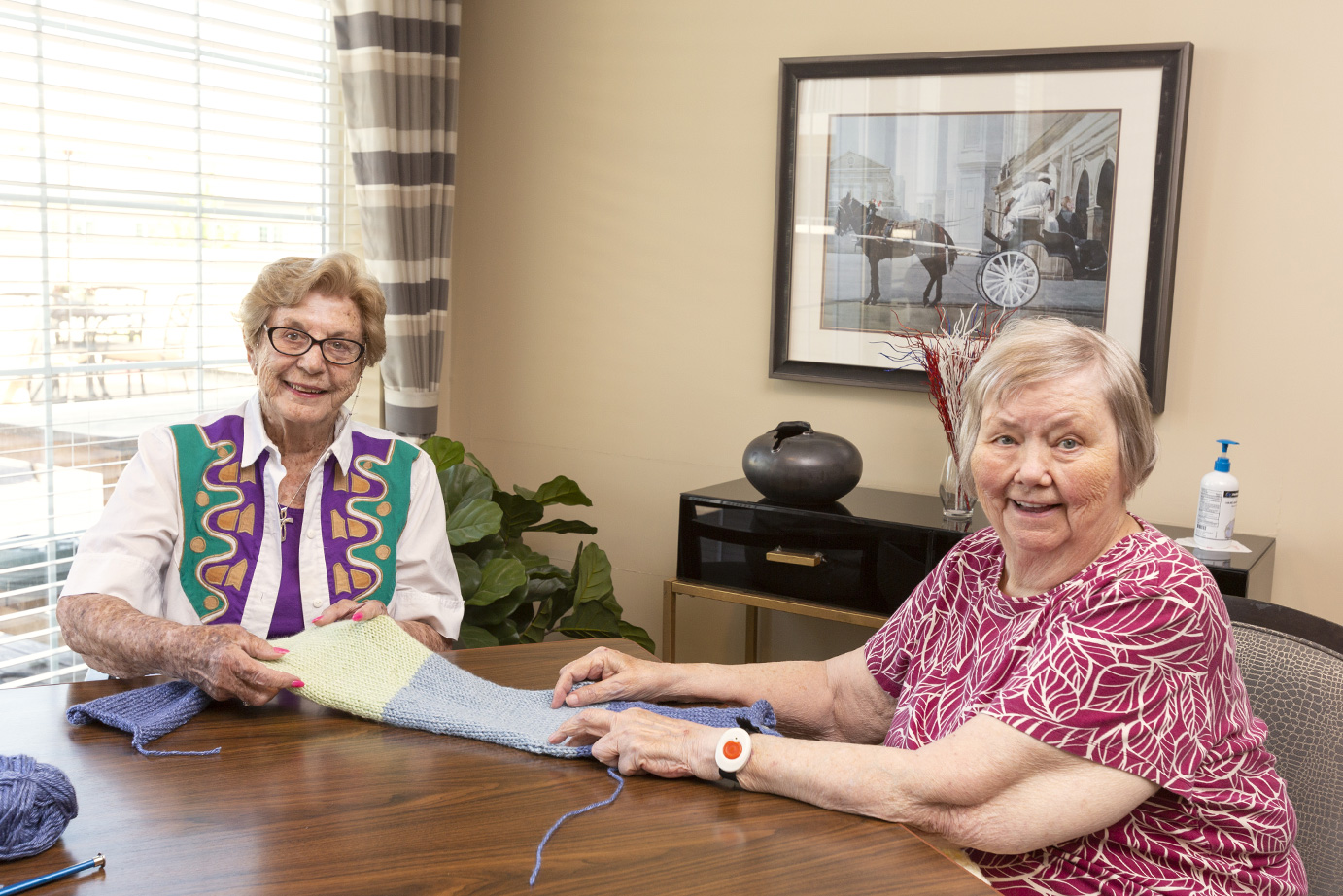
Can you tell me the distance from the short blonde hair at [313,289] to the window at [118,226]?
92 centimetres

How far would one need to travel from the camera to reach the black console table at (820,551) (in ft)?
8.77

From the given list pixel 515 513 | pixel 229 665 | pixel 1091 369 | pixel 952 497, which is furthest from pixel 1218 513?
pixel 229 665

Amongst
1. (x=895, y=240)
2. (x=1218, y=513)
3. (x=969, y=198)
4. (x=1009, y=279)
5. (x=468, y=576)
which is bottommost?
(x=468, y=576)

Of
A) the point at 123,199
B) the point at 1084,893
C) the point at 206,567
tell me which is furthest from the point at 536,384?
the point at 1084,893

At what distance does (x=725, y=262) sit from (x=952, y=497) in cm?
105

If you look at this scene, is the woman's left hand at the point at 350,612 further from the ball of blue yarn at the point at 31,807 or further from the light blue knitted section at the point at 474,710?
the ball of blue yarn at the point at 31,807

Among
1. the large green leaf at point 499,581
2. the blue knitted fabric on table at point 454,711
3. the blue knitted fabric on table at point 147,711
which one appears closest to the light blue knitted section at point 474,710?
the blue knitted fabric on table at point 454,711

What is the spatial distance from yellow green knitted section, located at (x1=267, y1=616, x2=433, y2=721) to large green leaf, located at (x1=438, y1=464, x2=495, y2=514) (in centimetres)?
131

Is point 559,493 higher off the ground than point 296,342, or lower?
lower

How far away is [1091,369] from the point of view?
1464mm

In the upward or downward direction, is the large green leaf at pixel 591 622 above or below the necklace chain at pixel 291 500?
below

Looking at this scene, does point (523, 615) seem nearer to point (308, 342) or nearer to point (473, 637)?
point (473, 637)

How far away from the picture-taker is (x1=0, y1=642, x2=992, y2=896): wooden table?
1.10 metres

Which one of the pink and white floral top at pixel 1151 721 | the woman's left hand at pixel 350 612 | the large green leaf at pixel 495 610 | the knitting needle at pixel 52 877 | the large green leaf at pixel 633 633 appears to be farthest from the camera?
the large green leaf at pixel 633 633
